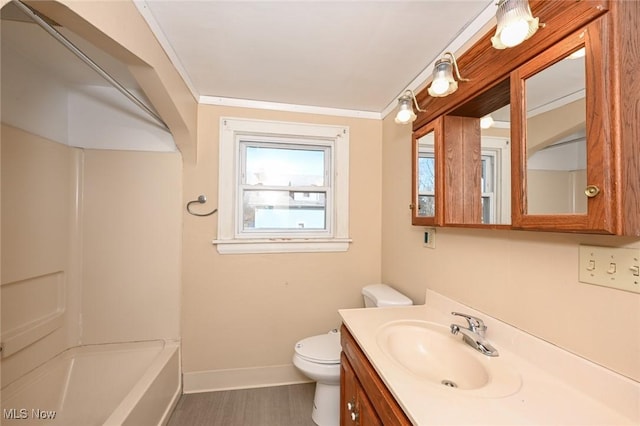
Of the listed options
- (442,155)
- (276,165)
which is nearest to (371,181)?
(276,165)

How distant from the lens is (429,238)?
148 centimetres

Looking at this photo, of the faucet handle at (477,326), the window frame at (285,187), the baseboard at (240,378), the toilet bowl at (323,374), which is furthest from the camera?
the window frame at (285,187)

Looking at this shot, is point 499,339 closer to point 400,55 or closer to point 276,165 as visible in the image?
point 400,55

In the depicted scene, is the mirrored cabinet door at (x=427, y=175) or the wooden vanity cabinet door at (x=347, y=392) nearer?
the wooden vanity cabinet door at (x=347, y=392)

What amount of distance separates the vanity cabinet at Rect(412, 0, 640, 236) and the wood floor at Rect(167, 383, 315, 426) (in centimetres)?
164

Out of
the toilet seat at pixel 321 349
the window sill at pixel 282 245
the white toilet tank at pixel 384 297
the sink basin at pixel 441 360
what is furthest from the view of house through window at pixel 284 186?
the sink basin at pixel 441 360

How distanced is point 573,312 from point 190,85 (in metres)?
2.26

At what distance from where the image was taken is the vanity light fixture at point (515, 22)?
27.6 inches

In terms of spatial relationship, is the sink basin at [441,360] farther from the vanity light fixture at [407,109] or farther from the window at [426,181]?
the vanity light fixture at [407,109]

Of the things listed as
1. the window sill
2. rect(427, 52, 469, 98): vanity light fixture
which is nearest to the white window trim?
the window sill

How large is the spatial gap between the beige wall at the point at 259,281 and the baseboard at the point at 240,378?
3cm

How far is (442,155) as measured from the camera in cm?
122

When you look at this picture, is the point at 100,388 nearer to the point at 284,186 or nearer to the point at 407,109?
the point at 284,186

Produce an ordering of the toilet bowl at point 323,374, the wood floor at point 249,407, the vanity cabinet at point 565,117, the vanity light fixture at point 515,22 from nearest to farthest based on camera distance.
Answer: the vanity cabinet at point 565,117
the vanity light fixture at point 515,22
the toilet bowl at point 323,374
the wood floor at point 249,407
